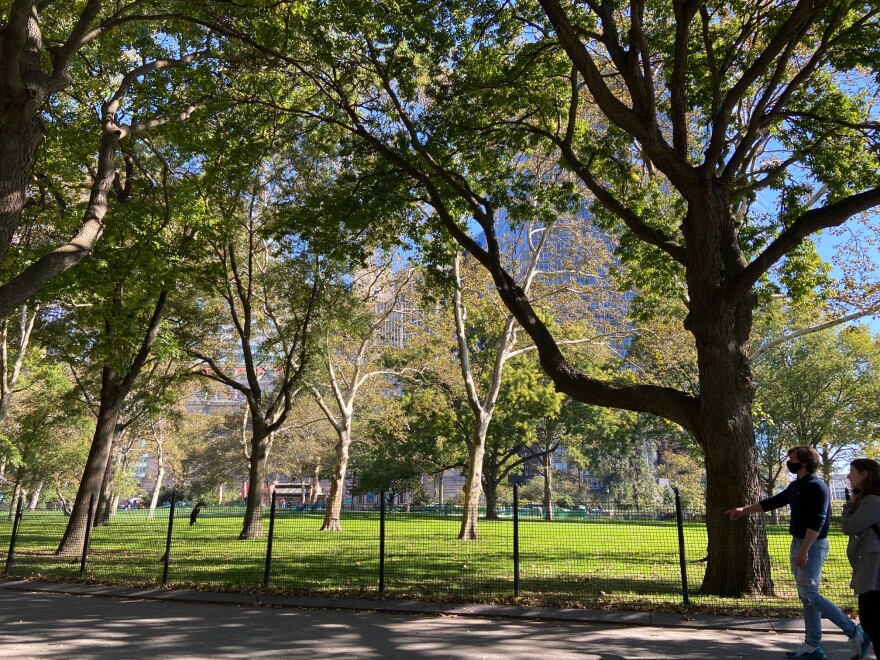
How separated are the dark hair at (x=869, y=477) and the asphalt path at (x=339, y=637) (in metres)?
2.00

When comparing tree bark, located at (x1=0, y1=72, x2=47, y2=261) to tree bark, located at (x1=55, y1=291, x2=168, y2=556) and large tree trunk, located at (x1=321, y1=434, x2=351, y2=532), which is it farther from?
large tree trunk, located at (x1=321, y1=434, x2=351, y2=532)

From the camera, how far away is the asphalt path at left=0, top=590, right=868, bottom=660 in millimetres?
6145

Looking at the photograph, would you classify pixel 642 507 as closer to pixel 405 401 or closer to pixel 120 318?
pixel 120 318

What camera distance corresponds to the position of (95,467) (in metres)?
16.6

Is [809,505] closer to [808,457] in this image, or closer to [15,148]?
[808,457]

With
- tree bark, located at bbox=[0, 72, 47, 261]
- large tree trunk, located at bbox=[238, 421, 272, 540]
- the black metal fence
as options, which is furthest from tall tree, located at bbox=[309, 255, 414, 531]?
tree bark, located at bbox=[0, 72, 47, 261]

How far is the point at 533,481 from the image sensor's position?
96188 mm

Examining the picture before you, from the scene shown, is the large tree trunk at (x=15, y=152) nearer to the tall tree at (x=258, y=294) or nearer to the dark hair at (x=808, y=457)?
the tall tree at (x=258, y=294)

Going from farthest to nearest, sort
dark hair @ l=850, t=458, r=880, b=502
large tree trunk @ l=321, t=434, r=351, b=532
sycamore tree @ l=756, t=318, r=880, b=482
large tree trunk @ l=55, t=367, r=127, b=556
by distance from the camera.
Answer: sycamore tree @ l=756, t=318, r=880, b=482 → large tree trunk @ l=321, t=434, r=351, b=532 → large tree trunk @ l=55, t=367, r=127, b=556 → dark hair @ l=850, t=458, r=880, b=502

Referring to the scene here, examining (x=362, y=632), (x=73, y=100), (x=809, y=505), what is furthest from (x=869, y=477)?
(x=73, y=100)

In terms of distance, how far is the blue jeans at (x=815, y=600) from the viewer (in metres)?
5.42

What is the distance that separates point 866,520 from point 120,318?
16.5m

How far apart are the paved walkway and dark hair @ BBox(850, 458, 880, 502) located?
6.71ft

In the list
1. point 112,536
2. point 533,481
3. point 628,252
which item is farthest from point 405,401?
point 533,481
